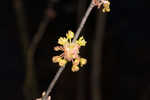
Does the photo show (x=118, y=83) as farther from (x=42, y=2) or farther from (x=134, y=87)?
(x=42, y=2)

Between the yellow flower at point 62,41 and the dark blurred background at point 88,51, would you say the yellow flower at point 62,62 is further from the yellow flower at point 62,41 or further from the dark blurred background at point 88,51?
the dark blurred background at point 88,51

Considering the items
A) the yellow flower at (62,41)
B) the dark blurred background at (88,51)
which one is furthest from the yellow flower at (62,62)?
the dark blurred background at (88,51)

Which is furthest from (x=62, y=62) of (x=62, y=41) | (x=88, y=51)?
(x=88, y=51)

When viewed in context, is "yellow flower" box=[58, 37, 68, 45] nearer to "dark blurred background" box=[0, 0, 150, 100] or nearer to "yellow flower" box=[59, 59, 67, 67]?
"yellow flower" box=[59, 59, 67, 67]

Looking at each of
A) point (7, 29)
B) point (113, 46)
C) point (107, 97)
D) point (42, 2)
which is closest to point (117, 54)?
point (113, 46)

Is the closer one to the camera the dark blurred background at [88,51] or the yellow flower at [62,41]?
the yellow flower at [62,41]

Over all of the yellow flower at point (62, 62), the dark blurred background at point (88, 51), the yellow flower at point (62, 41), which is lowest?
the yellow flower at point (62, 62)

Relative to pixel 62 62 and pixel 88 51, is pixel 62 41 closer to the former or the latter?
pixel 62 62

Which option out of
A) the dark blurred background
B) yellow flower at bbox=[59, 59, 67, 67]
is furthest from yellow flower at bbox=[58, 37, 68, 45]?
the dark blurred background
